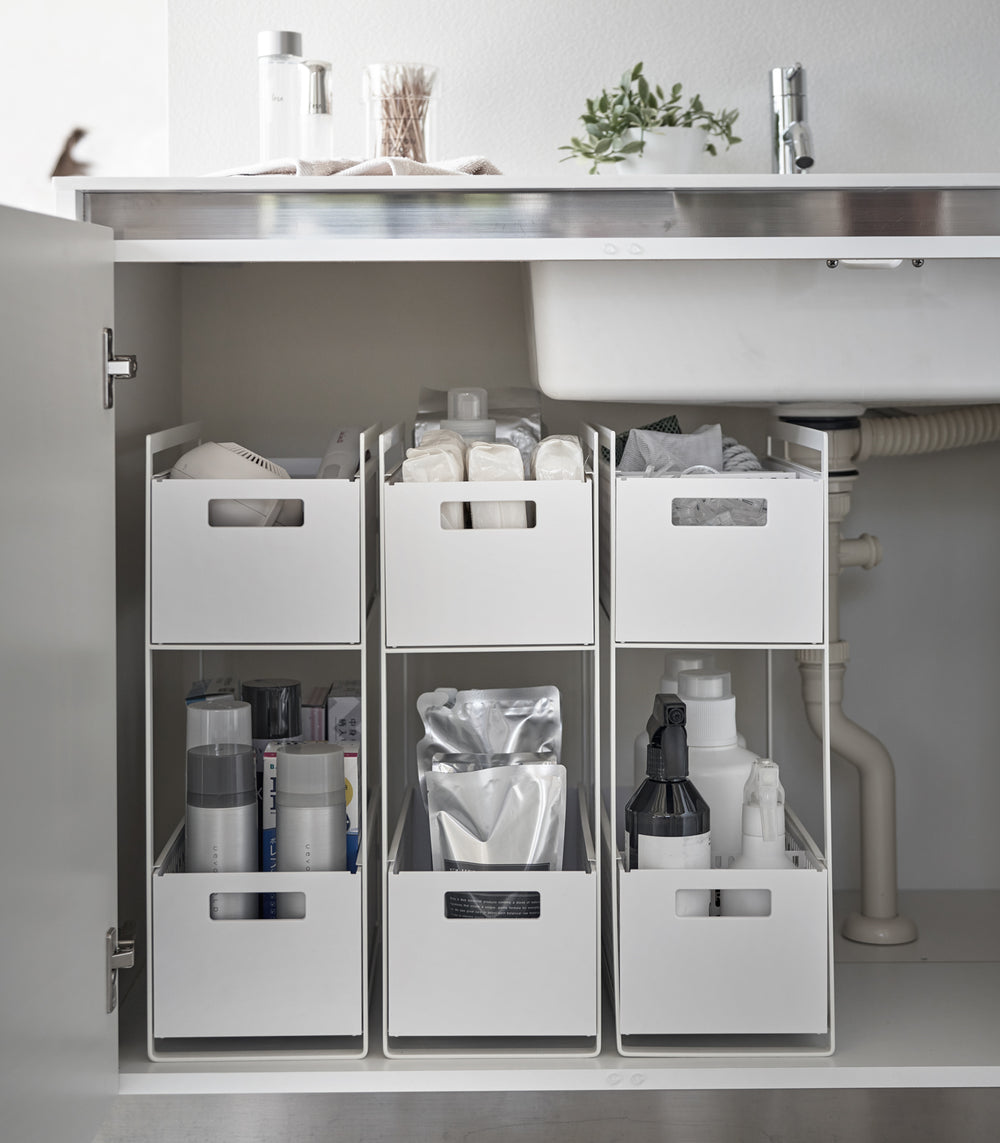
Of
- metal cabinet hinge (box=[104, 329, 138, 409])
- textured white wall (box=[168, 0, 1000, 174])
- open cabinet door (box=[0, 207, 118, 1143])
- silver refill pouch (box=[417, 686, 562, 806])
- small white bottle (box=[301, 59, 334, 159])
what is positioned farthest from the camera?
textured white wall (box=[168, 0, 1000, 174])

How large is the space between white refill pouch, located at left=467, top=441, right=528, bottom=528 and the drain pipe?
0.47 meters

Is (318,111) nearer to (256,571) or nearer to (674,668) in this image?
(256,571)

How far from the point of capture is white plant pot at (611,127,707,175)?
59.0 inches

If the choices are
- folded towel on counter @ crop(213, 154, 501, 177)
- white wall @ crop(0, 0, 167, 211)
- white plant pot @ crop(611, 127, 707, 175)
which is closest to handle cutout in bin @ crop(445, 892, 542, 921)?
folded towel on counter @ crop(213, 154, 501, 177)

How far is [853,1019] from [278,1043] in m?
0.60

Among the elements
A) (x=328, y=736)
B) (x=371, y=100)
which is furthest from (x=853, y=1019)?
(x=371, y=100)

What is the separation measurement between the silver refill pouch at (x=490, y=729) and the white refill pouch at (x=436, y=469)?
0.66 ft

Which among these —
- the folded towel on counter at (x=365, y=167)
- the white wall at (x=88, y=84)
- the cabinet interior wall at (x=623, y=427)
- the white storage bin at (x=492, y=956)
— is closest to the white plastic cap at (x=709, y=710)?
the white storage bin at (x=492, y=956)

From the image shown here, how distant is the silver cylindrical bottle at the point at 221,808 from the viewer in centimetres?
123

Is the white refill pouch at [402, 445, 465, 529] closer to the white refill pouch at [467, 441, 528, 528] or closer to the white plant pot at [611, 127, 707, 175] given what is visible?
the white refill pouch at [467, 441, 528, 528]

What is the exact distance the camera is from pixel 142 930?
57.7 inches

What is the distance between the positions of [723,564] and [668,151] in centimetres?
57

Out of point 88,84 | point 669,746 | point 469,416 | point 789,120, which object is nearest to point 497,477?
point 469,416

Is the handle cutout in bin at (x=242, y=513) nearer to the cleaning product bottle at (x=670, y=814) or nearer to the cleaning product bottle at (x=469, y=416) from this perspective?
the cleaning product bottle at (x=469, y=416)
